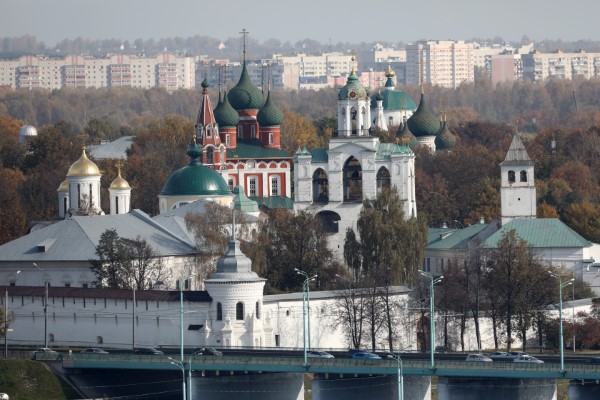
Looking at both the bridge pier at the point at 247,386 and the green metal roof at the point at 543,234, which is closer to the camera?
the bridge pier at the point at 247,386

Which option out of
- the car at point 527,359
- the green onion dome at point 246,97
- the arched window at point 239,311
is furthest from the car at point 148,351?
the green onion dome at point 246,97

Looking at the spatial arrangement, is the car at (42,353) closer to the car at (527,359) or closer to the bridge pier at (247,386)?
the bridge pier at (247,386)

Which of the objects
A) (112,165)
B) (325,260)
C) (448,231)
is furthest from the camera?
(112,165)

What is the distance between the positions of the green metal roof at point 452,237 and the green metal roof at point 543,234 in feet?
7.42

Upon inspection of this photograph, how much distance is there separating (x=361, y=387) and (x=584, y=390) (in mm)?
5610

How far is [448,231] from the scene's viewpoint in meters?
84.2

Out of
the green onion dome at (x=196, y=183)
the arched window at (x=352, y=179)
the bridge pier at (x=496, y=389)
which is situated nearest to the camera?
the bridge pier at (x=496, y=389)

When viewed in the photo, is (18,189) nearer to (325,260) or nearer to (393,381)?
(325,260)

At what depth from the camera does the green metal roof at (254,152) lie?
307 ft

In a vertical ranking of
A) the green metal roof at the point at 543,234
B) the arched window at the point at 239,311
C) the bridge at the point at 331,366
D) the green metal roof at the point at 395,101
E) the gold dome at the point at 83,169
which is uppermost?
the green metal roof at the point at 395,101

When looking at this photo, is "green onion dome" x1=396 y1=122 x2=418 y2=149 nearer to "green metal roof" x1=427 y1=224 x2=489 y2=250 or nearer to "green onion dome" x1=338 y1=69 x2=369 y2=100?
"green onion dome" x1=338 y1=69 x2=369 y2=100

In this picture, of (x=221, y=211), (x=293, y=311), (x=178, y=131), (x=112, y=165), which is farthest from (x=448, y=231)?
(x=178, y=131)

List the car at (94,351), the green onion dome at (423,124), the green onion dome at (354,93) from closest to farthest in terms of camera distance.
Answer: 1. the car at (94,351)
2. the green onion dome at (354,93)
3. the green onion dome at (423,124)

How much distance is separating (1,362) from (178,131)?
181 feet
